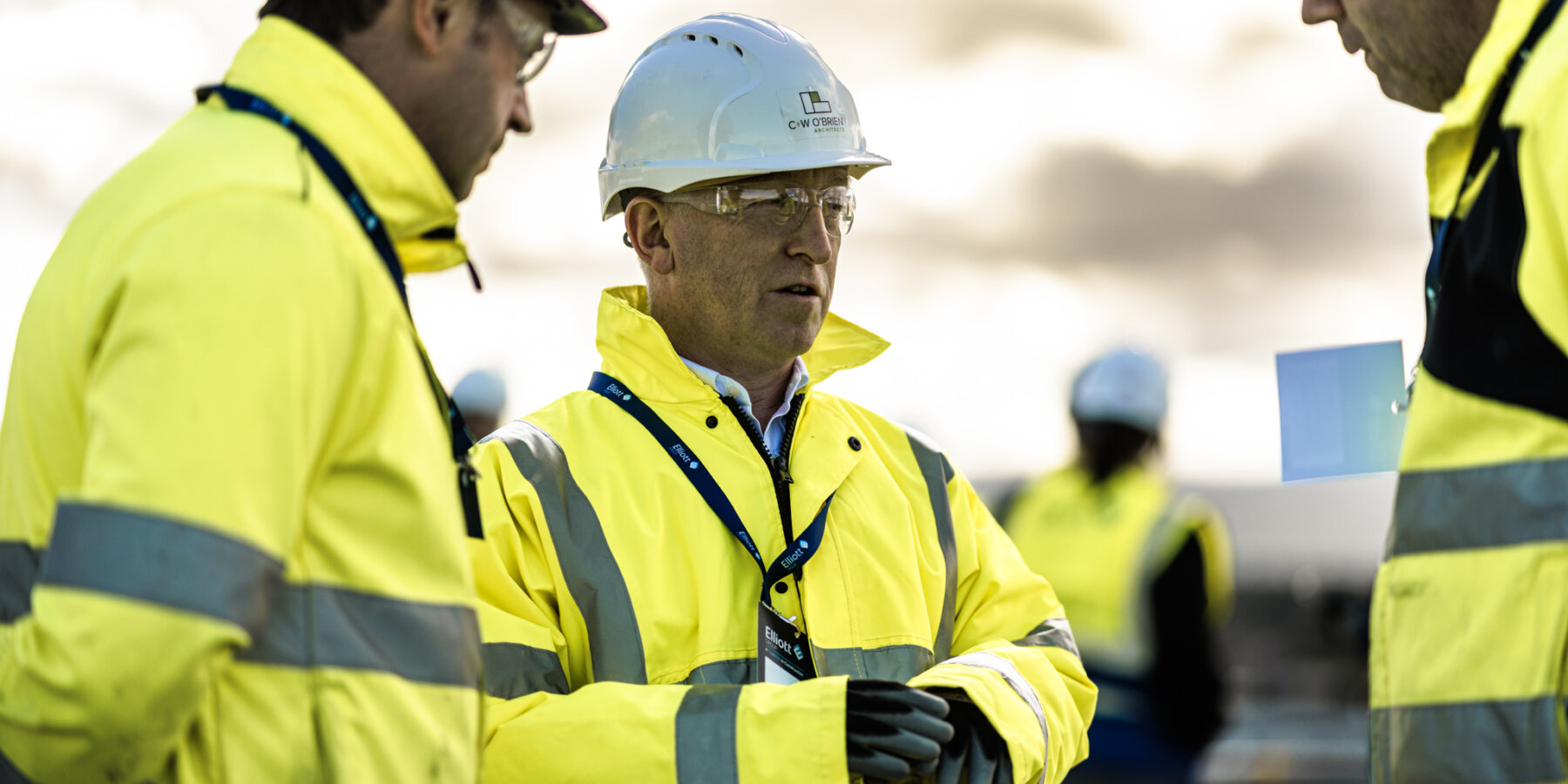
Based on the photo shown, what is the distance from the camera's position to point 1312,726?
14812mm

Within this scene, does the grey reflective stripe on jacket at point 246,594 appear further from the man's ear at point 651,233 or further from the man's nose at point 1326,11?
the man's nose at point 1326,11

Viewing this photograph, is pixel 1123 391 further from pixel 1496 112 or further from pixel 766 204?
pixel 1496 112

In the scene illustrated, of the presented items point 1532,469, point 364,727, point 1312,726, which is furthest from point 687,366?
point 1312,726

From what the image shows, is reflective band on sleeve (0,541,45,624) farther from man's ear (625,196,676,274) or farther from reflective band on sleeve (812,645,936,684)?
man's ear (625,196,676,274)

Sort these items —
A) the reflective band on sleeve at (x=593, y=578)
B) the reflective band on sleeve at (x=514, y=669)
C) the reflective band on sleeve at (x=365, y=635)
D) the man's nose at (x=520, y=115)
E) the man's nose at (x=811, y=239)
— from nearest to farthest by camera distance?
the reflective band on sleeve at (x=365, y=635), the man's nose at (x=520, y=115), the reflective band on sleeve at (x=514, y=669), the reflective band on sleeve at (x=593, y=578), the man's nose at (x=811, y=239)

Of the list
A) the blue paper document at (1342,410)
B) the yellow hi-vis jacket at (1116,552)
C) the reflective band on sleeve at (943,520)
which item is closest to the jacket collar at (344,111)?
the reflective band on sleeve at (943,520)

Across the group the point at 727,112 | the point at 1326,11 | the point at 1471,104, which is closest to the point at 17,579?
the point at 727,112

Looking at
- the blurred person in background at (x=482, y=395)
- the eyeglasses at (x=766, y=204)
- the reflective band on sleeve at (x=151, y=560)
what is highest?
the eyeglasses at (x=766, y=204)

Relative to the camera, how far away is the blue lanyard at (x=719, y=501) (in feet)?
10.5

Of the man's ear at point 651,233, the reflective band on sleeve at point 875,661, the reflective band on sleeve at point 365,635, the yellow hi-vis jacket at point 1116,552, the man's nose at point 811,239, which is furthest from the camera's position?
the yellow hi-vis jacket at point 1116,552

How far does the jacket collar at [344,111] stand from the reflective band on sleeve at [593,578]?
1.06 m

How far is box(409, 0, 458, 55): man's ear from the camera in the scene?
2.21 metres

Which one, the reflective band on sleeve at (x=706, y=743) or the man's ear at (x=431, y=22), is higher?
the man's ear at (x=431, y=22)

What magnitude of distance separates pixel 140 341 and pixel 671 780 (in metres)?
1.44
